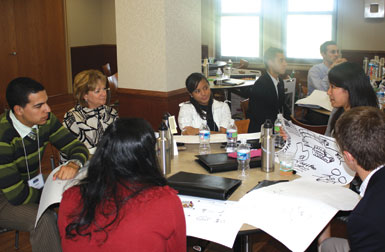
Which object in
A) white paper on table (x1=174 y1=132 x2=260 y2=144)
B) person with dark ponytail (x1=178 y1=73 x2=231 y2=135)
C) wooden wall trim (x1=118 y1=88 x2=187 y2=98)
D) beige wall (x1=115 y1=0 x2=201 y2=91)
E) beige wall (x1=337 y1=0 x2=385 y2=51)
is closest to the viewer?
white paper on table (x1=174 y1=132 x2=260 y2=144)

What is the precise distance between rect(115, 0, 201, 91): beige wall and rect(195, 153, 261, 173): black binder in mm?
2149

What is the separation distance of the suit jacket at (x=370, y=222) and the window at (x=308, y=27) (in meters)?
7.42

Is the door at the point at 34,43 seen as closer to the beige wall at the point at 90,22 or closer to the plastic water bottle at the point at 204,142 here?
the beige wall at the point at 90,22

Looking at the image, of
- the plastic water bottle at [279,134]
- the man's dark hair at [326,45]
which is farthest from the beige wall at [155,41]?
the plastic water bottle at [279,134]

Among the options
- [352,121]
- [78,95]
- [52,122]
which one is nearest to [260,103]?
[78,95]

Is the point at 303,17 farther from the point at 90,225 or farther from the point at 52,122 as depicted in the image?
the point at 90,225

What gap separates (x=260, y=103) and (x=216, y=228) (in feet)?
9.08

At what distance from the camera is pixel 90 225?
1532 mm

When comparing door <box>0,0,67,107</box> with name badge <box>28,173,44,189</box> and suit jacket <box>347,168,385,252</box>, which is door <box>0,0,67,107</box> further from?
suit jacket <box>347,168,385,252</box>

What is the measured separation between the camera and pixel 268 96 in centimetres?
454

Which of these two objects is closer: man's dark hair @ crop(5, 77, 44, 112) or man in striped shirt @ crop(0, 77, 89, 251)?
man in striped shirt @ crop(0, 77, 89, 251)

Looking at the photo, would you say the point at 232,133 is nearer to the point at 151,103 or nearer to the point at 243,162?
the point at 243,162

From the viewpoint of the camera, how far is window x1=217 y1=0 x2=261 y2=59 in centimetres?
951

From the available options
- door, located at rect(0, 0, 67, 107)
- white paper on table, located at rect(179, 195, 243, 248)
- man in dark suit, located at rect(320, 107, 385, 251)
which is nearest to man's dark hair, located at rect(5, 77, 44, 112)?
white paper on table, located at rect(179, 195, 243, 248)
